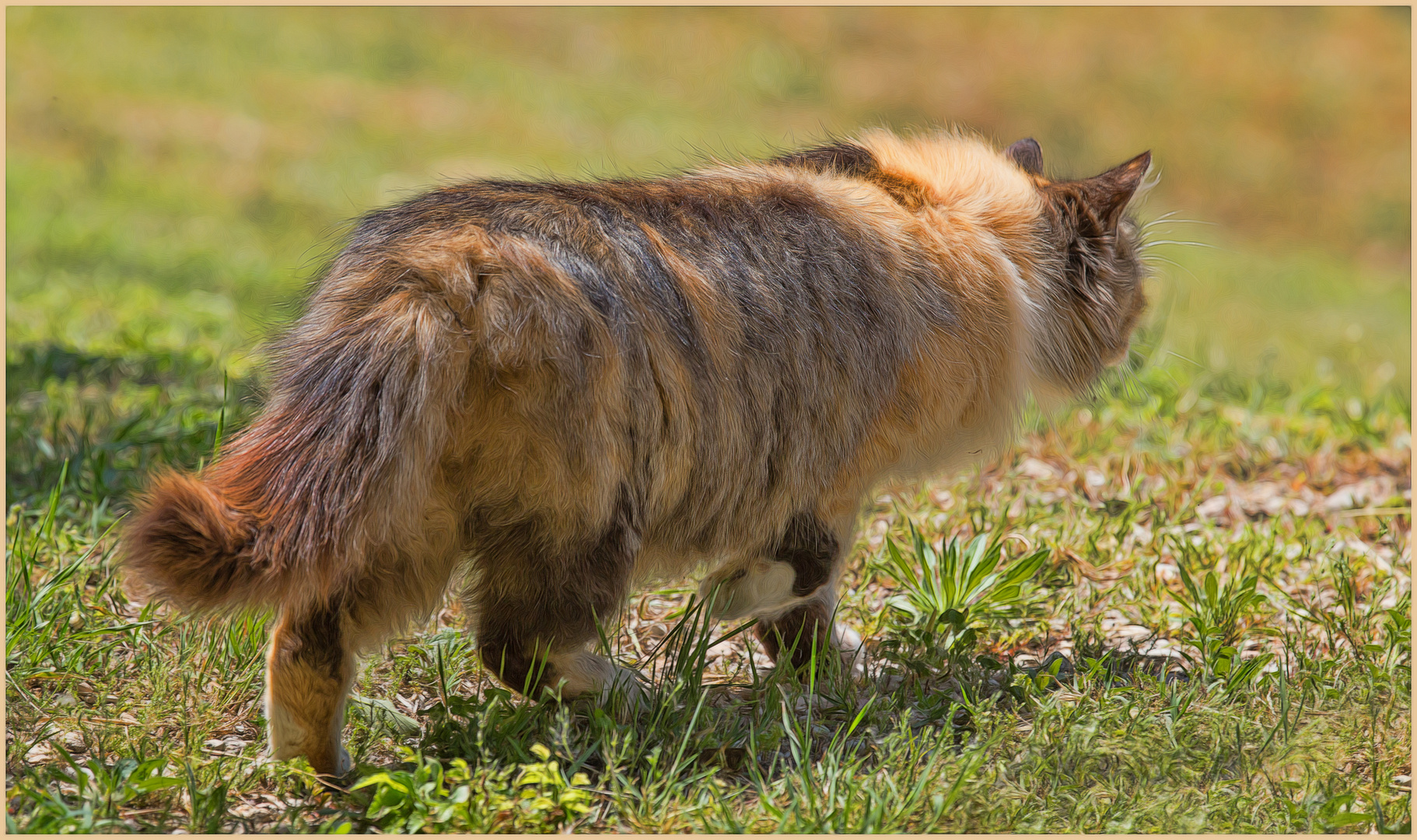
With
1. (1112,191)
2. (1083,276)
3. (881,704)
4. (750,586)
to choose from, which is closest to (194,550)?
(750,586)

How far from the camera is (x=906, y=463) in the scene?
3.33m

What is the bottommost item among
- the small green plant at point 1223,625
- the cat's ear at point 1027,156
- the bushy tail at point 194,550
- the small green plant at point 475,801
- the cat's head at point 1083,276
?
the small green plant at point 475,801

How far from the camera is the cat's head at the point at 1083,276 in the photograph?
3.57m

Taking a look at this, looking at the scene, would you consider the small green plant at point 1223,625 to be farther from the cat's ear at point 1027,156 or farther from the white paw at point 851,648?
the cat's ear at point 1027,156

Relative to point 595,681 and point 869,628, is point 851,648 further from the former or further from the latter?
point 595,681

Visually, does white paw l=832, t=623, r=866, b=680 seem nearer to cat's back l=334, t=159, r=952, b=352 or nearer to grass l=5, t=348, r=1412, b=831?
grass l=5, t=348, r=1412, b=831

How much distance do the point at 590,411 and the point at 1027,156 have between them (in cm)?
212

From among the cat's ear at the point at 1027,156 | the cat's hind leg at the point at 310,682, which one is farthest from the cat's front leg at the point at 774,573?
the cat's ear at the point at 1027,156

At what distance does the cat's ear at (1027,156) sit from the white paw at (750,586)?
1.62 m

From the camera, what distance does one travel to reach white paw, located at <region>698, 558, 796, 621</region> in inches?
127

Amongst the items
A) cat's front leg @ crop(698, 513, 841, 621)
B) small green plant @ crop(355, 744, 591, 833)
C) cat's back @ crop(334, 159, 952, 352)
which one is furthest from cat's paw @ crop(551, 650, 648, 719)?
cat's back @ crop(334, 159, 952, 352)

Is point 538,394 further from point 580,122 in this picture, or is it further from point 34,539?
point 580,122

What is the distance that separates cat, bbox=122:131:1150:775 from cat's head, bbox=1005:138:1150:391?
9 cm

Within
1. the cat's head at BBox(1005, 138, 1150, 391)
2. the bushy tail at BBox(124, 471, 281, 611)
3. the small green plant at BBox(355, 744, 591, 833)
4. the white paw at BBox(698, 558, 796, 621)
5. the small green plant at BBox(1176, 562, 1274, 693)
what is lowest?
the small green plant at BBox(355, 744, 591, 833)
